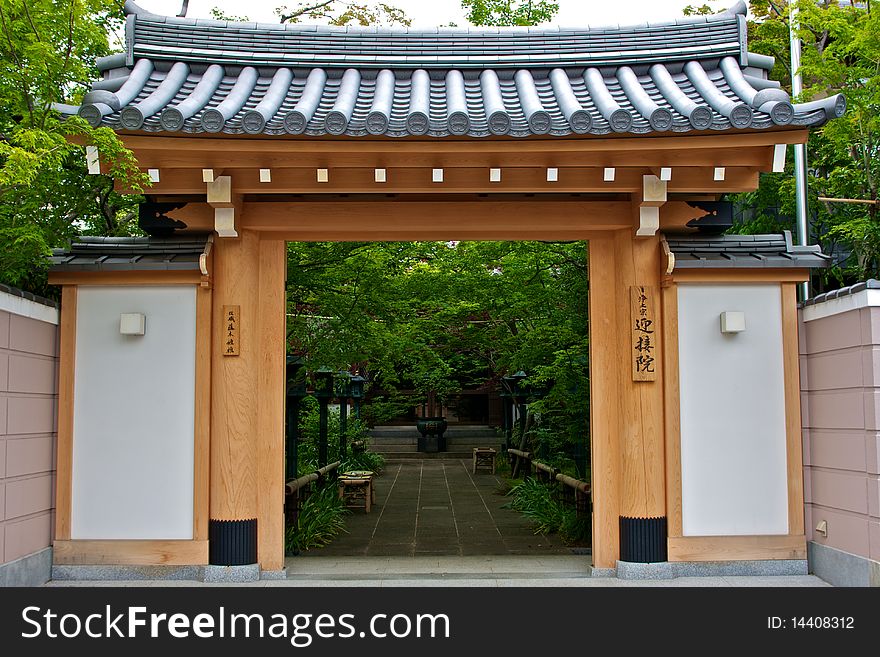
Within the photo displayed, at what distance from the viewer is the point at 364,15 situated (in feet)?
52.4

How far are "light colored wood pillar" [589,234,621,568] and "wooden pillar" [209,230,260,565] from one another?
9.99 feet

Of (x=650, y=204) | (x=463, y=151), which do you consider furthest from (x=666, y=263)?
(x=463, y=151)

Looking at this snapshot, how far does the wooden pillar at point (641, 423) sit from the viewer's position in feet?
22.2

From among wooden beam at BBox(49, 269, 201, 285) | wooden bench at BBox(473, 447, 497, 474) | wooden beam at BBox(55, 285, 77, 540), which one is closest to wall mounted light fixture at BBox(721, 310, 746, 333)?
wooden beam at BBox(49, 269, 201, 285)

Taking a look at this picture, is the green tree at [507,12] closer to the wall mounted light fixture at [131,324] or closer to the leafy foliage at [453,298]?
the leafy foliage at [453,298]

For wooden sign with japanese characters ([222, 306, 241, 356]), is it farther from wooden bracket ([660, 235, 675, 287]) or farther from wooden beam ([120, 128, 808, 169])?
wooden bracket ([660, 235, 675, 287])

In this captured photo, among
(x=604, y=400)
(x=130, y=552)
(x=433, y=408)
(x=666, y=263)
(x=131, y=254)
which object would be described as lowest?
(x=130, y=552)

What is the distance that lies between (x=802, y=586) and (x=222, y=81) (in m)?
6.68

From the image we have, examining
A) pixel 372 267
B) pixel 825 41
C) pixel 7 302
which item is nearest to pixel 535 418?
pixel 372 267

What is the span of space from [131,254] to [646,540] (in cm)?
522

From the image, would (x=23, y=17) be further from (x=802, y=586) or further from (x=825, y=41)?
(x=825, y=41)

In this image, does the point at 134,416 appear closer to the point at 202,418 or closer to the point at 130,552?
the point at 202,418

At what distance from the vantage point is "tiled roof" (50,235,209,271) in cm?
678

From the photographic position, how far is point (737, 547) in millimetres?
6789
